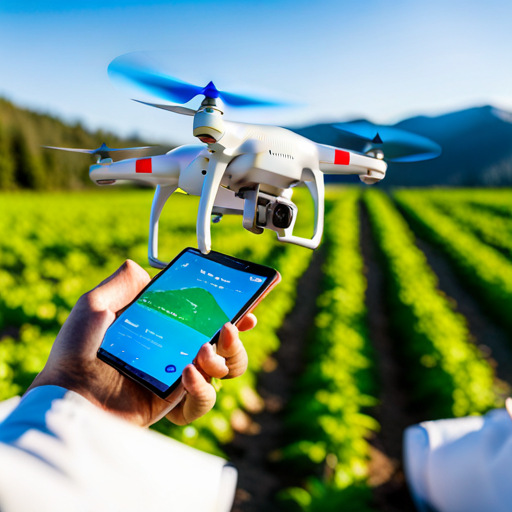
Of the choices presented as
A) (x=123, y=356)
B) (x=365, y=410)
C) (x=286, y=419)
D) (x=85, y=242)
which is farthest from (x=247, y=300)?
(x=85, y=242)

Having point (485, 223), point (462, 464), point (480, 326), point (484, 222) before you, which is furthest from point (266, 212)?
point (484, 222)

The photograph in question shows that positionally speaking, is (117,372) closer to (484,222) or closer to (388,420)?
(388,420)

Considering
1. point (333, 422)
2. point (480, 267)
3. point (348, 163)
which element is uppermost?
point (348, 163)

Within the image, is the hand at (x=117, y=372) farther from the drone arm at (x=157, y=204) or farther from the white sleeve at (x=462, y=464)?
the white sleeve at (x=462, y=464)

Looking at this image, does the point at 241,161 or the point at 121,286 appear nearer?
the point at 241,161

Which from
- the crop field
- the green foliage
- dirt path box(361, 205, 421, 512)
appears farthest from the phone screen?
the green foliage

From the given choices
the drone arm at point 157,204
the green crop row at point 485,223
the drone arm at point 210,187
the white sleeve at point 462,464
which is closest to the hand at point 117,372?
the drone arm at point 157,204

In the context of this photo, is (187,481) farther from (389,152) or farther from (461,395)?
(461,395)

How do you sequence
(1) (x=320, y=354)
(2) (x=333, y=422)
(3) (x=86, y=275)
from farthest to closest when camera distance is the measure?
1. (3) (x=86, y=275)
2. (1) (x=320, y=354)
3. (2) (x=333, y=422)
